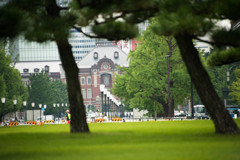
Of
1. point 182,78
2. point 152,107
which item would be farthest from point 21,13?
point 152,107

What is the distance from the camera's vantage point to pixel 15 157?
10352 mm

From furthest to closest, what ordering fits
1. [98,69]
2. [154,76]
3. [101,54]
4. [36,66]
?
[101,54]
[36,66]
[98,69]
[154,76]

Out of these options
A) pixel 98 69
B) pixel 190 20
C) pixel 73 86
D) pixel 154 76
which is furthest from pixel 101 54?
pixel 190 20

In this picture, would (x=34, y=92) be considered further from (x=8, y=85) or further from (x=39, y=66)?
(x=39, y=66)

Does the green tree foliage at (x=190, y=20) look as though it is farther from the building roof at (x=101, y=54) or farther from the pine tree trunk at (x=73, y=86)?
the building roof at (x=101, y=54)

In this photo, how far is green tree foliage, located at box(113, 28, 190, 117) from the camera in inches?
2000

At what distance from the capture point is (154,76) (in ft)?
169

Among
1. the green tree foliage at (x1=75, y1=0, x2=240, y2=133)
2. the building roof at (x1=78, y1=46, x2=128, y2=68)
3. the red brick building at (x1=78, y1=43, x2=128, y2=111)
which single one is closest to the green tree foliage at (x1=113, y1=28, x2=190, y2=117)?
the green tree foliage at (x1=75, y1=0, x2=240, y2=133)

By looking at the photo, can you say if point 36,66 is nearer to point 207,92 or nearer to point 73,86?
point 73,86

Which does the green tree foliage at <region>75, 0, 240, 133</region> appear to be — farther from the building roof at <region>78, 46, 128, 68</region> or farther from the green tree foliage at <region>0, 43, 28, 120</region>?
the building roof at <region>78, 46, 128, 68</region>

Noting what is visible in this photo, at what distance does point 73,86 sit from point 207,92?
4.48m

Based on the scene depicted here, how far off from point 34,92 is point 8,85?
26596 mm

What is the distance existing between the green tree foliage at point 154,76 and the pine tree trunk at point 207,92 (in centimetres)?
3340

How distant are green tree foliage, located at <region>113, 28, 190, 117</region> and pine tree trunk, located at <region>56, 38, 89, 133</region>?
32.6 metres
